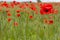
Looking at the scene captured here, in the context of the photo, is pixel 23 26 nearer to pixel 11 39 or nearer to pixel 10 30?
pixel 10 30

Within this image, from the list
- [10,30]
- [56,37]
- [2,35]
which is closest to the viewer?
[56,37]

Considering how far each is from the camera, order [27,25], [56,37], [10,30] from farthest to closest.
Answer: [27,25], [10,30], [56,37]

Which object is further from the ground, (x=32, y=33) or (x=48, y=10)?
(x=48, y=10)

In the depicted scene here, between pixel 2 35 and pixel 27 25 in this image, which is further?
pixel 27 25

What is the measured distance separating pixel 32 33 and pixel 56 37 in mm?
412

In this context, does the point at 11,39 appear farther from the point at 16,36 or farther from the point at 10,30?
the point at 10,30

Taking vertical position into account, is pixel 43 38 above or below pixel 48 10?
below

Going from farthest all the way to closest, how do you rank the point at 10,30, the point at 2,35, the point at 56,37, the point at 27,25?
1. the point at 27,25
2. the point at 10,30
3. the point at 2,35
4. the point at 56,37

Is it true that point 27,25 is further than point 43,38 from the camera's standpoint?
Yes

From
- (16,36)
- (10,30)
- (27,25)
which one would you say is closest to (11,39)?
(16,36)

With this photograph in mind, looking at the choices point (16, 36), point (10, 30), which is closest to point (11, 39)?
point (16, 36)

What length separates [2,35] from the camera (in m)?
2.77

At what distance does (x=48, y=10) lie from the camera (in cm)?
304

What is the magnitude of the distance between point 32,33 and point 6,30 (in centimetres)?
32
